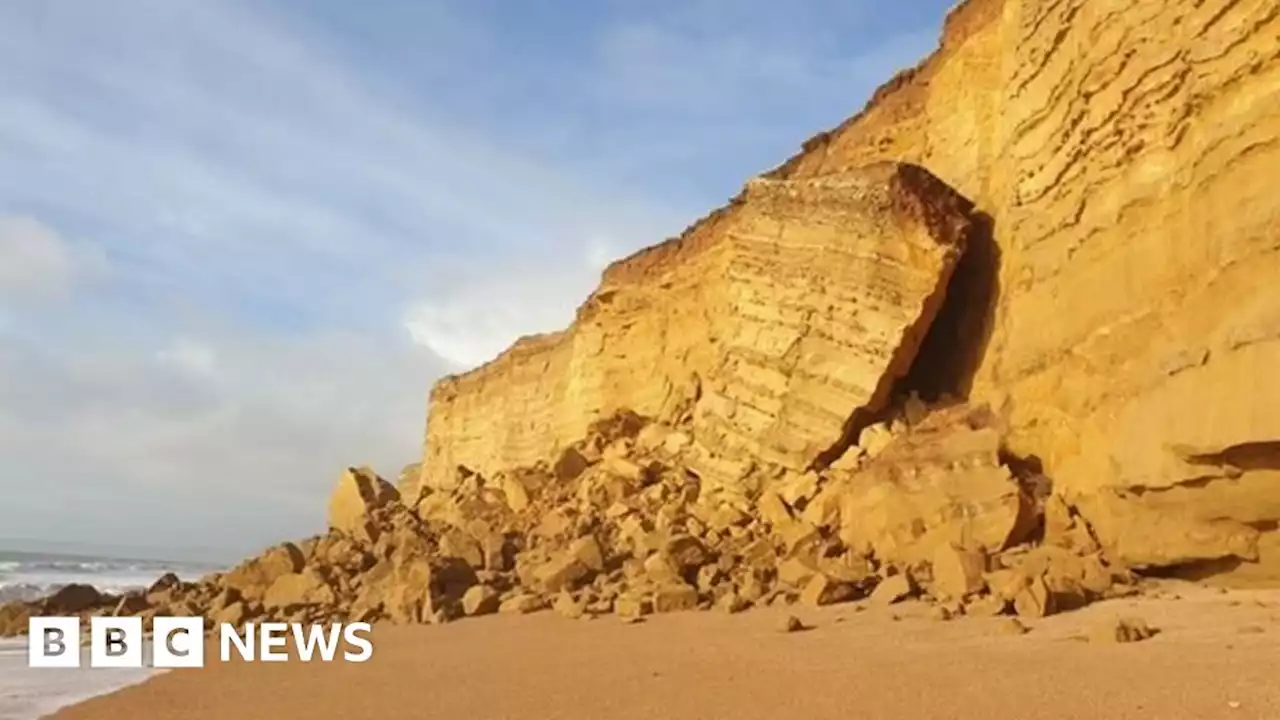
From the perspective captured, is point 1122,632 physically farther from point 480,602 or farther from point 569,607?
point 480,602

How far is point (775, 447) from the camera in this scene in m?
13.4

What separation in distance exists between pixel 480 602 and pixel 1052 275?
6.28m

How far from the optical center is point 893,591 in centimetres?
930

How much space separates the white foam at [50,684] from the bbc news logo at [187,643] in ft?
0.98

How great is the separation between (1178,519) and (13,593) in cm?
2822

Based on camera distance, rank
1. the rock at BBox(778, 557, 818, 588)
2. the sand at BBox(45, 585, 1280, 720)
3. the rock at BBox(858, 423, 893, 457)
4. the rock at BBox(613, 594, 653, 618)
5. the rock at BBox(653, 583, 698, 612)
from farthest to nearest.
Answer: the rock at BBox(858, 423, 893, 457), the rock at BBox(653, 583, 698, 612), the rock at BBox(613, 594, 653, 618), the rock at BBox(778, 557, 818, 588), the sand at BBox(45, 585, 1280, 720)

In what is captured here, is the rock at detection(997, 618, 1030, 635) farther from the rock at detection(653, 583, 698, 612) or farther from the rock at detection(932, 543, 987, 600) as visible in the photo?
the rock at detection(653, 583, 698, 612)

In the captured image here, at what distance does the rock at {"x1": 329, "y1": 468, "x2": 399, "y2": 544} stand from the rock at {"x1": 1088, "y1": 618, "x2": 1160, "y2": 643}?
1447cm

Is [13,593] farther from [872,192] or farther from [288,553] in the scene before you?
[872,192]

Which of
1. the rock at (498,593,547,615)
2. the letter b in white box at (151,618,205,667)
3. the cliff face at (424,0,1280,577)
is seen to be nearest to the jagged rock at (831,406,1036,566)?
the cliff face at (424,0,1280,577)

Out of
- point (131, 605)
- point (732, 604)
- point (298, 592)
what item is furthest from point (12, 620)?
point (732, 604)

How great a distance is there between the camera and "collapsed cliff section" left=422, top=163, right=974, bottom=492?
41.1ft

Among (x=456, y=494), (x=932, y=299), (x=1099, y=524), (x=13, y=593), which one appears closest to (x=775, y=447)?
(x=932, y=299)

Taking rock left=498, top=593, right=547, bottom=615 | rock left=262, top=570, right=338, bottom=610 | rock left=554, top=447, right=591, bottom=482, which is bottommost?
rock left=498, top=593, right=547, bottom=615
